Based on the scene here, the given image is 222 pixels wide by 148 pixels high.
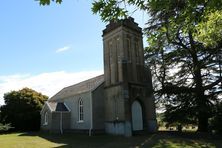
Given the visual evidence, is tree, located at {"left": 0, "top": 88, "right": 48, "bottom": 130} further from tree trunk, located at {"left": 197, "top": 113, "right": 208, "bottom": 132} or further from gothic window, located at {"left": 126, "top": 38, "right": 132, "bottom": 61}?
tree trunk, located at {"left": 197, "top": 113, "right": 208, "bottom": 132}

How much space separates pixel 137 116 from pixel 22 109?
21.2 m

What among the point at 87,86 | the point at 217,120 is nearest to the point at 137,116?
the point at 87,86

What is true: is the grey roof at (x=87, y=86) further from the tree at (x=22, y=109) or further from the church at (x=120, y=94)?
the tree at (x=22, y=109)

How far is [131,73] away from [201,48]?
315 inches

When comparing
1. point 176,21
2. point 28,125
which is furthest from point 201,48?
point 28,125

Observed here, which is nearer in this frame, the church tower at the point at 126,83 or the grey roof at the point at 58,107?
the church tower at the point at 126,83

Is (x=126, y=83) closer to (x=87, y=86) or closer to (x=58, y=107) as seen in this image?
(x=87, y=86)

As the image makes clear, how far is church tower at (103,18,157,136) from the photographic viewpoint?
26.9 metres

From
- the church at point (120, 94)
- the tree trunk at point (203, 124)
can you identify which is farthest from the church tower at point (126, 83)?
the tree trunk at point (203, 124)

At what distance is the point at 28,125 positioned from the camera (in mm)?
41156

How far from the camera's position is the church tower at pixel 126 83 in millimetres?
26891

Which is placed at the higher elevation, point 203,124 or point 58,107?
point 58,107

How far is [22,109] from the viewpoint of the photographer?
41031mm

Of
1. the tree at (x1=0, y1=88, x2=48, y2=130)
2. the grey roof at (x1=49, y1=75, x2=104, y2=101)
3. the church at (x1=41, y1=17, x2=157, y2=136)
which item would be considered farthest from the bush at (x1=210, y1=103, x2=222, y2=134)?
the tree at (x1=0, y1=88, x2=48, y2=130)
